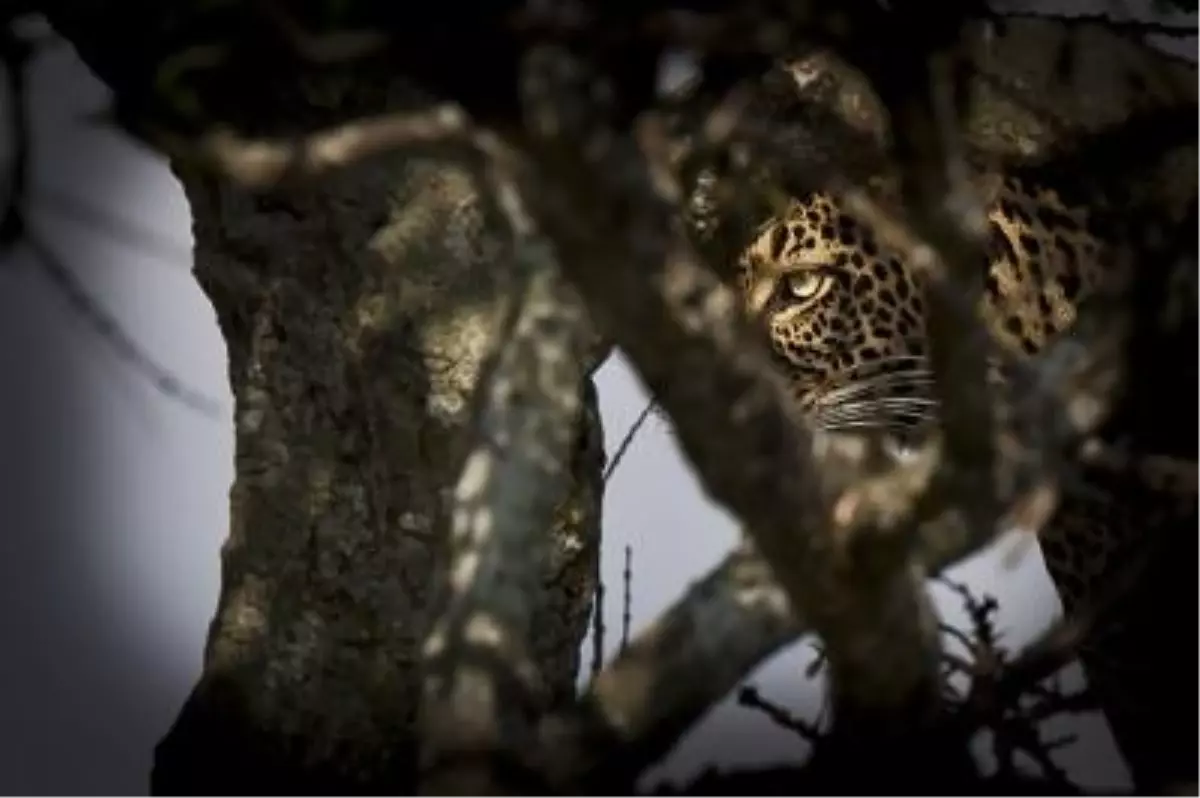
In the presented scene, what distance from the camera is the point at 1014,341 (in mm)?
1078

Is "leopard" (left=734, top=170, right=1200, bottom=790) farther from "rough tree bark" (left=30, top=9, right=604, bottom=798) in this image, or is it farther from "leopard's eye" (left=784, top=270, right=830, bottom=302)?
"rough tree bark" (left=30, top=9, right=604, bottom=798)

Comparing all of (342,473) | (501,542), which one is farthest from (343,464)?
(501,542)

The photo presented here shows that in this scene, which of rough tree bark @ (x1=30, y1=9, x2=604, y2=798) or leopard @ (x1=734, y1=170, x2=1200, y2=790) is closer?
rough tree bark @ (x1=30, y1=9, x2=604, y2=798)

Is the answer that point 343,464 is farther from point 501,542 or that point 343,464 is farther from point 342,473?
point 501,542

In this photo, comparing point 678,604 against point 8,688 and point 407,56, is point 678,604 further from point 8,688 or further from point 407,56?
point 8,688

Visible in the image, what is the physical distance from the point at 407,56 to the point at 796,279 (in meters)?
0.74

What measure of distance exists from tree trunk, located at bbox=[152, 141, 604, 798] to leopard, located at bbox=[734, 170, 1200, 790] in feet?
0.58

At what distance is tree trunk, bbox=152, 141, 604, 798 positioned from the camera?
83 centimetres

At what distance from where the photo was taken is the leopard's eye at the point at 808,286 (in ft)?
3.97

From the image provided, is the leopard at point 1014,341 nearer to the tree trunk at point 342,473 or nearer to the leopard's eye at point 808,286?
the leopard's eye at point 808,286

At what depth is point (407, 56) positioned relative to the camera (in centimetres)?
49

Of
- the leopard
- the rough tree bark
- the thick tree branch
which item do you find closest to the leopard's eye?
the leopard

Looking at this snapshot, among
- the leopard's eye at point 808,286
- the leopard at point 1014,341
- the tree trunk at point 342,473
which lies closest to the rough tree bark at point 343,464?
the tree trunk at point 342,473

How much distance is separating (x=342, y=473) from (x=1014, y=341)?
364mm
